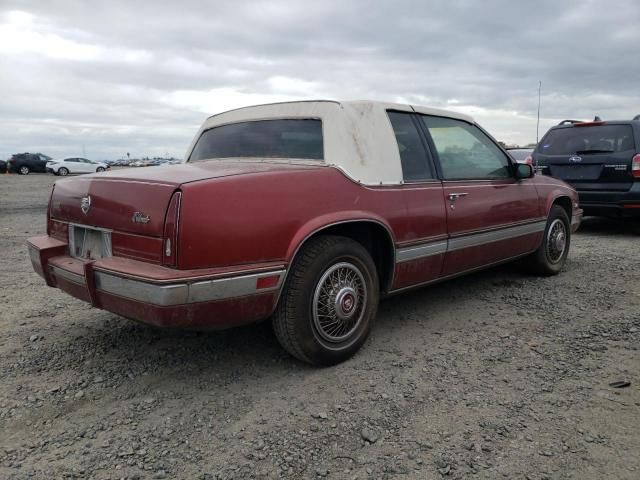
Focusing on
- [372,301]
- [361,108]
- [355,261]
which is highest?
[361,108]

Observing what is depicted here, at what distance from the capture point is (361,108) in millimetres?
3500

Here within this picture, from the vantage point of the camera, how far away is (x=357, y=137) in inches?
133

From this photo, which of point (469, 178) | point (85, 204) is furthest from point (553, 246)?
point (85, 204)

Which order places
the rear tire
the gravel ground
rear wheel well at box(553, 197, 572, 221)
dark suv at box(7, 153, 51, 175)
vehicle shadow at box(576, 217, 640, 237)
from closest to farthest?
the gravel ground
the rear tire
rear wheel well at box(553, 197, 572, 221)
vehicle shadow at box(576, 217, 640, 237)
dark suv at box(7, 153, 51, 175)

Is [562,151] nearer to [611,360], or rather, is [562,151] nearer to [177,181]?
[611,360]

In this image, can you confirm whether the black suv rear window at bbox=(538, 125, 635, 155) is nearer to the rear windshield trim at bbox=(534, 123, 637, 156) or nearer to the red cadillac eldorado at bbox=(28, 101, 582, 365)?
the rear windshield trim at bbox=(534, 123, 637, 156)

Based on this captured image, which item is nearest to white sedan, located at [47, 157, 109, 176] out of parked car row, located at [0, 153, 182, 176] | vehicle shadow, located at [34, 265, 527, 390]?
parked car row, located at [0, 153, 182, 176]

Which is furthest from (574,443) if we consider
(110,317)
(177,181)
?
(110,317)

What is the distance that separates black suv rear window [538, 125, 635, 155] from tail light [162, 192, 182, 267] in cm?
685

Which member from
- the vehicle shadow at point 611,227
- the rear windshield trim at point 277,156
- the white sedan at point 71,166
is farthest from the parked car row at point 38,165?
the rear windshield trim at point 277,156

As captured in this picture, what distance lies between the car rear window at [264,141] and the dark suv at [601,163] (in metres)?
4.87

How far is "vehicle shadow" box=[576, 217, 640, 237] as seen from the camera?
8010 mm

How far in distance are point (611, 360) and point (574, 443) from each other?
3.53 ft

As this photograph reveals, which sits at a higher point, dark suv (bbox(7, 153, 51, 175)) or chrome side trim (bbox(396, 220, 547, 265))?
dark suv (bbox(7, 153, 51, 175))
